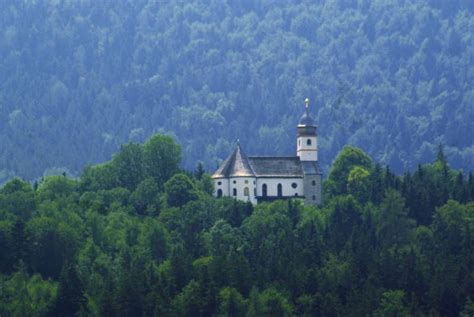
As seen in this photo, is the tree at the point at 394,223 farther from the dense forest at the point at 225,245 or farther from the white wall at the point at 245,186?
the white wall at the point at 245,186

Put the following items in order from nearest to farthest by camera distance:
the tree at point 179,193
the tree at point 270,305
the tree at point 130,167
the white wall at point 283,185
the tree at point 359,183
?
the tree at point 270,305
the tree at point 179,193
the white wall at point 283,185
the tree at point 359,183
the tree at point 130,167

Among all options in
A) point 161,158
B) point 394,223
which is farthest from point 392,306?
point 161,158

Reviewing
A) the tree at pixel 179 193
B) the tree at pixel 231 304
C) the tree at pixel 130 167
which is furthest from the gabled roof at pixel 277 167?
the tree at pixel 231 304

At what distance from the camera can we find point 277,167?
165875mm

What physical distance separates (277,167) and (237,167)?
119 inches

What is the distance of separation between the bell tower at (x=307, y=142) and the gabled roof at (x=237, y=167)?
4325mm

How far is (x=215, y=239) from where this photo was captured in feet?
500

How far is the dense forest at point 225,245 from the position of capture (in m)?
136

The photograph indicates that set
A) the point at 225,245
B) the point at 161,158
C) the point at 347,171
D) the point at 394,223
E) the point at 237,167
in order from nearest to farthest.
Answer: the point at 225,245
the point at 394,223
the point at 237,167
the point at 161,158
the point at 347,171

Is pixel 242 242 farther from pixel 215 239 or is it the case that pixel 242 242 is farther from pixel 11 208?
pixel 11 208

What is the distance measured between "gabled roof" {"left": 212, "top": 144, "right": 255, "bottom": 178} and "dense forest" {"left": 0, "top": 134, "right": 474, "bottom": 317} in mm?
2052

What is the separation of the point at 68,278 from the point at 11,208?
21392 mm

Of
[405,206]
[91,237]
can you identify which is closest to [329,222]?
[405,206]

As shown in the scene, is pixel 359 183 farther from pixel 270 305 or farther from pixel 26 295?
pixel 26 295
